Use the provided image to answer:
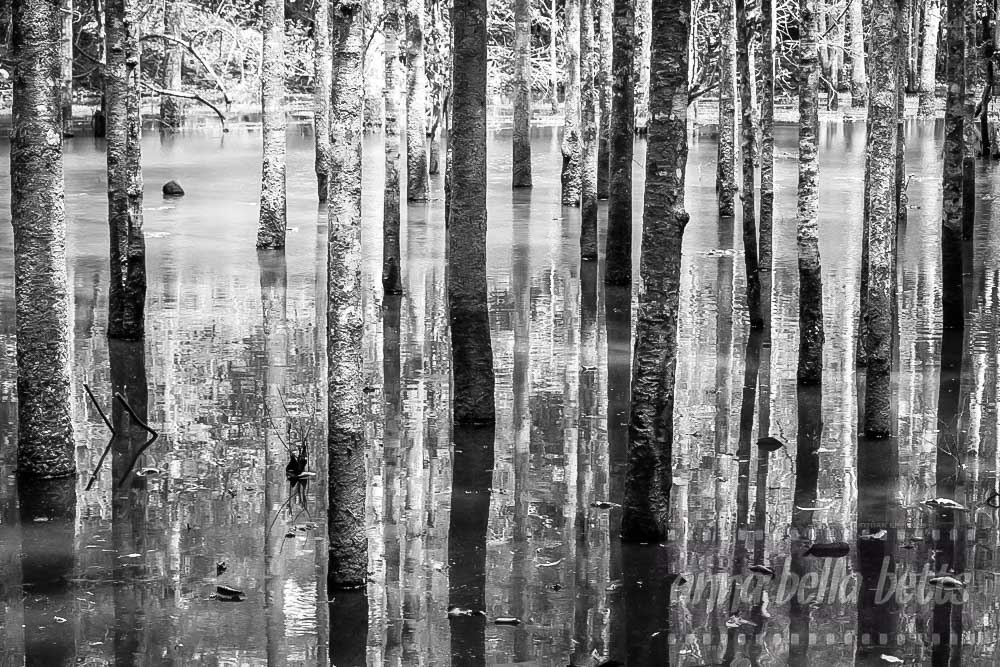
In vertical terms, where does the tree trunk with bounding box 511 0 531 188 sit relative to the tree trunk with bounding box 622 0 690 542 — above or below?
above

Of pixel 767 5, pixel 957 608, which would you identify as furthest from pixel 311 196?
pixel 957 608

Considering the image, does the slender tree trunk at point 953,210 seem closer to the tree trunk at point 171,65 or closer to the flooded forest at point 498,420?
the flooded forest at point 498,420

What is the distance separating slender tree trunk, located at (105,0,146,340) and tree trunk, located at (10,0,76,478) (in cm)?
386

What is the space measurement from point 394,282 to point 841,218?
11.4 metres

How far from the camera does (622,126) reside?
16.5 m

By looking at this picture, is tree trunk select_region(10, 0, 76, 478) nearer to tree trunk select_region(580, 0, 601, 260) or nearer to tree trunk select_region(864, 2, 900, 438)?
tree trunk select_region(864, 2, 900, 438)

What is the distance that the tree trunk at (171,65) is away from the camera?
154ft

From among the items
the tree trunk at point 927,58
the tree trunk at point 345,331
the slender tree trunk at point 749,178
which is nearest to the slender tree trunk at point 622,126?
the slender tree trunk at point 749,178

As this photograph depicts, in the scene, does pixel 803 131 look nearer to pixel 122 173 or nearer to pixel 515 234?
pixel 122 173

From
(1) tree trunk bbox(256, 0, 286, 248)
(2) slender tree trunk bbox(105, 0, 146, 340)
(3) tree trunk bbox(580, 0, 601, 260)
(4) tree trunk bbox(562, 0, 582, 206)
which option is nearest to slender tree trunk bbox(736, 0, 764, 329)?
(3) tree trunk bbox(580, 0, 601, 260)

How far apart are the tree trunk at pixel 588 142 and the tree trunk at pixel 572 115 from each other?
0.65 ft

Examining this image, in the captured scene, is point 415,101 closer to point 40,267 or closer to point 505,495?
point 40,267

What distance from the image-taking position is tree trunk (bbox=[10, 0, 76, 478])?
966 cm

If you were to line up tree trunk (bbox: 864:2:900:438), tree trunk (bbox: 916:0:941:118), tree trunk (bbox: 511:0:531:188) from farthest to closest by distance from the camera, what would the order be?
tree trunk (bbox: 916:0:941:118), tree trunk (bbox: 511:0:531:188), tree trunk (bbox: 864:2:900:438)
